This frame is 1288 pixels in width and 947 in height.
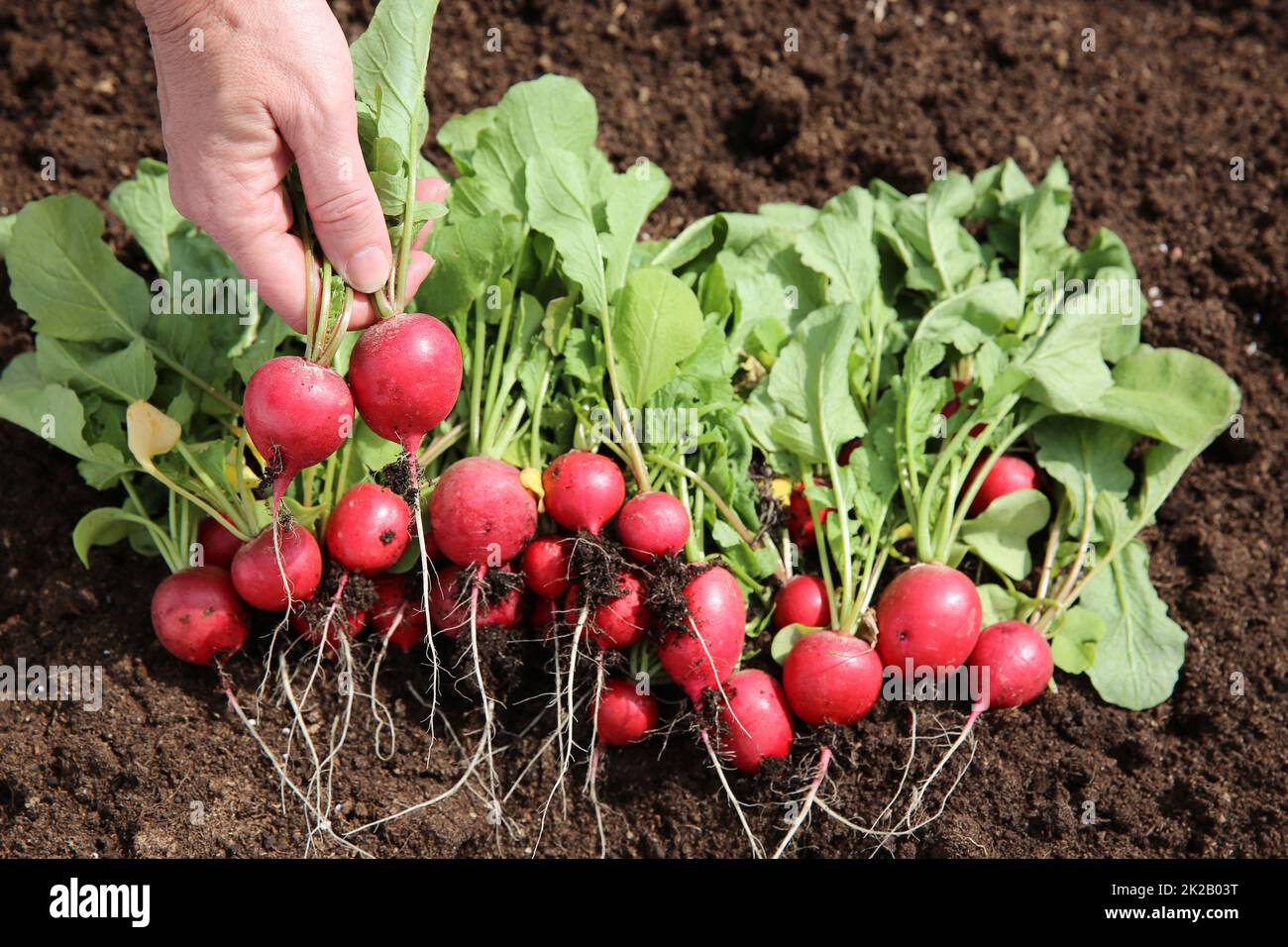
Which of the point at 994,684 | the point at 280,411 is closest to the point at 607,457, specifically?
the point at 280,411

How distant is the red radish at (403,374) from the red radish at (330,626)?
607 mm

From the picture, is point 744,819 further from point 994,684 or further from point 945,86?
point 945,86

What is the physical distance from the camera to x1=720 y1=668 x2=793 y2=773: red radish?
9.89ft

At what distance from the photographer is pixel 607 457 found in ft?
10.6

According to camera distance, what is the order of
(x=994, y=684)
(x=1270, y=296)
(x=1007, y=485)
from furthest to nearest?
(x=1270, y=296)
(x=1007, y=485)
(x=994, y=684)

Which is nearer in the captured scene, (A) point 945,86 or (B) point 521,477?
(B) point 521,477

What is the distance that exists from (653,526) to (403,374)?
2.79 ft

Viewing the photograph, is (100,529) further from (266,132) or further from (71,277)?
(266,132)

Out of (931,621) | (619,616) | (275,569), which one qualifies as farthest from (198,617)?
(931,621)

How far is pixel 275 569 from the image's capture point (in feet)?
9.78

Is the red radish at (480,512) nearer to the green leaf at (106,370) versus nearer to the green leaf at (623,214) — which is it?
the green leaf at (623,214)

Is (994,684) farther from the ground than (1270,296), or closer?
closer

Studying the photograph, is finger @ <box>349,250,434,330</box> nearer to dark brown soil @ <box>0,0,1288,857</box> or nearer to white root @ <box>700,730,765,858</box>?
dark brown soil @ <box>0,0,1288,857</box>

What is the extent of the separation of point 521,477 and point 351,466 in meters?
0.54
